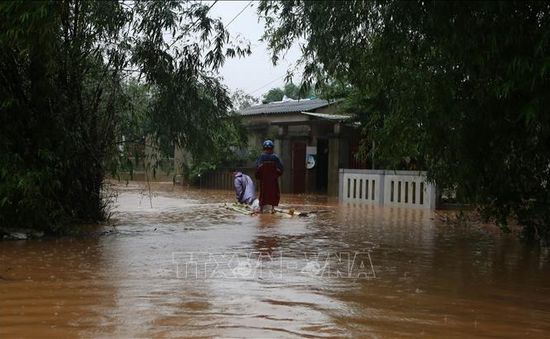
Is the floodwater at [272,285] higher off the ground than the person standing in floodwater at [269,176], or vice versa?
the person standing in floodwater at [269,176]

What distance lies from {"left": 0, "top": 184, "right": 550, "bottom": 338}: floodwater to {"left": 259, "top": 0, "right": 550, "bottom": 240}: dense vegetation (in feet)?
3.22

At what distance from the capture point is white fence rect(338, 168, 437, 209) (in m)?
15.4

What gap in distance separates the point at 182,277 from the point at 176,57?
3.89 m

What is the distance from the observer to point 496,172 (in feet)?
23.8

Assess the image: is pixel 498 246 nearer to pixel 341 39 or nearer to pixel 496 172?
pixel 496 172

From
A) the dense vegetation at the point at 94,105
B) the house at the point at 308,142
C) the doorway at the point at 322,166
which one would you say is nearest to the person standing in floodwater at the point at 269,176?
the dense vegetation at the point at 94,105

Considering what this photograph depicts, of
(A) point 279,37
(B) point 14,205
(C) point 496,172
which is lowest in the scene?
(B) point 14,205

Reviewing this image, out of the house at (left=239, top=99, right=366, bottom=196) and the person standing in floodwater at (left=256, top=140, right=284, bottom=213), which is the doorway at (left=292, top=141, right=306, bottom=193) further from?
the person standing in floodwater at (left=256, top=140, right=284, bottom=213)

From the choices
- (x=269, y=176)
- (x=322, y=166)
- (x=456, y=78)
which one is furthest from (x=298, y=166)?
(x=456, y=78)

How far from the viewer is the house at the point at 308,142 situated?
20.7 m

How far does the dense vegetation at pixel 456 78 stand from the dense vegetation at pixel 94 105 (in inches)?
54.2

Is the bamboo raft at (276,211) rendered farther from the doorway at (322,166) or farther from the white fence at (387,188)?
the doorway at (322,166)

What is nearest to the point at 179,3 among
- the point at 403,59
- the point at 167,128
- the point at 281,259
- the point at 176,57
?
the point at 176,57

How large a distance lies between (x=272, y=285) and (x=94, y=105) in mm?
5275
